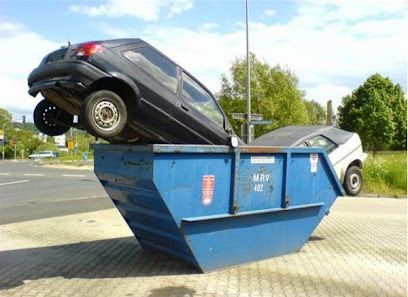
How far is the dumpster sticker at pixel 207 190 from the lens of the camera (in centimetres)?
579

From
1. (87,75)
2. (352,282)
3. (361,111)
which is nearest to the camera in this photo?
(87,75)

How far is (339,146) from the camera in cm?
845

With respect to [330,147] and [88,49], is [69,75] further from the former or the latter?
[330,147]

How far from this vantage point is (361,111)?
1921 inches

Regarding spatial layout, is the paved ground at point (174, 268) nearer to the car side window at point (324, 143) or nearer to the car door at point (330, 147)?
the car door at point (330, 147)

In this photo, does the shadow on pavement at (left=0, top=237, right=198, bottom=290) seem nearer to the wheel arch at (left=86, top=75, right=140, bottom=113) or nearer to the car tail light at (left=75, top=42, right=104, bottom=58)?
the wheel arch at (left=86, top=75, right=140, bottom=113)

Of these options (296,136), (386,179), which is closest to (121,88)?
(296,136)

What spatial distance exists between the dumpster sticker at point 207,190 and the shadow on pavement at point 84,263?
101 cm

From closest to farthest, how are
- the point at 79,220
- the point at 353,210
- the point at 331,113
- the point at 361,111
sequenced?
the point at 79,220 → the point at 353,210 → the point at 331,113 → the point at 361,111

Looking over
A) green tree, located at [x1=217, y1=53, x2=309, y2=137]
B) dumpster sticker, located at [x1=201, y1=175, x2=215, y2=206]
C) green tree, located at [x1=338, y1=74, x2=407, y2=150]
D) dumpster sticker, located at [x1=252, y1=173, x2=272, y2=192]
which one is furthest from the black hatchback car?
green tree, located at [x1=338, y1=74, x2=407, y2=150]

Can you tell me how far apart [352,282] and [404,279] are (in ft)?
2.26

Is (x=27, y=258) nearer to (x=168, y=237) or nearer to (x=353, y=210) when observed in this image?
(x=168, y=237)

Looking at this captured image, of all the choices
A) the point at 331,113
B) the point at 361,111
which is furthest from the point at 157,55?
the point at 361,111

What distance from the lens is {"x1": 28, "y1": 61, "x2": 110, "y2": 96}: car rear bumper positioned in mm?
5340
